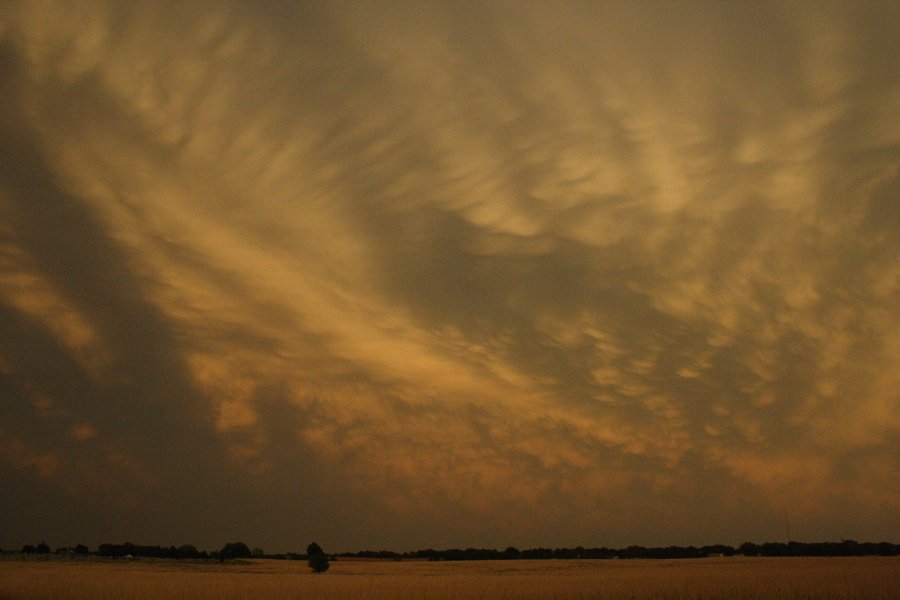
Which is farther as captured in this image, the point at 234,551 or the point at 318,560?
the point at 234,551

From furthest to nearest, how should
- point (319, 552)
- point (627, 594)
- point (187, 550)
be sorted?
point (187, 550) → point (319, 552) → point (627, 594)

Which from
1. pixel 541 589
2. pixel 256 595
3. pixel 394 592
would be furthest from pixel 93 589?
pixel 541 589

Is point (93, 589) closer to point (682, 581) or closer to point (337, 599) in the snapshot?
point (337, 599)

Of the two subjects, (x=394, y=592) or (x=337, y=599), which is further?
(x=394, y=592)

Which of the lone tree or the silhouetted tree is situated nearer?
the lone tree

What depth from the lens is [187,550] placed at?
13325 centimetres

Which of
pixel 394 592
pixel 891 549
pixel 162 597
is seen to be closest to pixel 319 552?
pixel 394 592

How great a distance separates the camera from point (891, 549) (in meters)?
145

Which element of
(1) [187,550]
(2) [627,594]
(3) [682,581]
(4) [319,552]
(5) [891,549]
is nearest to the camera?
(2) [627,594]

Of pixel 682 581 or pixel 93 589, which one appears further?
pixel 682 581

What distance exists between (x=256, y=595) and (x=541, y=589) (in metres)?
18.7

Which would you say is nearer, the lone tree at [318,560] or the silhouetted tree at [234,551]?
the lone tree at [318,560]

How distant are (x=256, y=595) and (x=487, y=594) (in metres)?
14.6

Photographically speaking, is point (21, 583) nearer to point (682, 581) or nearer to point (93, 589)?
point (93, 589)
